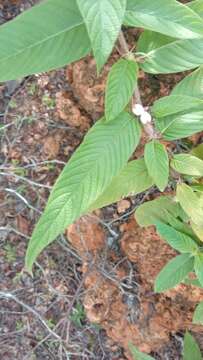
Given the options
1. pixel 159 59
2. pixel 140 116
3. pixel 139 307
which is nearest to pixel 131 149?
pixel 140 116

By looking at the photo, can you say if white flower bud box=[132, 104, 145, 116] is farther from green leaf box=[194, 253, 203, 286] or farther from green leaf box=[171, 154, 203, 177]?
green leaf box=[194, 253, 203, 286]

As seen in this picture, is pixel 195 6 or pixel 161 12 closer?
pixel 161 12

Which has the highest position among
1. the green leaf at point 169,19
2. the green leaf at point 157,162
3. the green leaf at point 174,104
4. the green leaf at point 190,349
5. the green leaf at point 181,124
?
the green leaf at point 169,19

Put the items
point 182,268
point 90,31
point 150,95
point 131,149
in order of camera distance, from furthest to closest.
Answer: point 150,95
point 182,268
point 131,149
point 90,31

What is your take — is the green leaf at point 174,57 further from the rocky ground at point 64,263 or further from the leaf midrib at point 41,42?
the rocky ground at point 64,263

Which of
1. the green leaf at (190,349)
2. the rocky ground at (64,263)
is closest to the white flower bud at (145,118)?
the rocky ground at (64,263)

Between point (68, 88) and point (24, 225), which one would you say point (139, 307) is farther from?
point (68, 88)
